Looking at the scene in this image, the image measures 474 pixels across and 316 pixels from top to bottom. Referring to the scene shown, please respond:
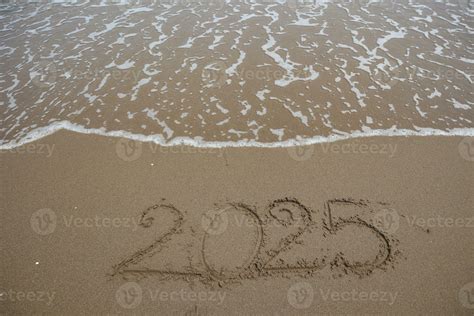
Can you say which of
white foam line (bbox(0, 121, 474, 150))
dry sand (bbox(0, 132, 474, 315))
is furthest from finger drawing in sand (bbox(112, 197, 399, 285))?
white foam line (bbox(0, 121, 474, 150))

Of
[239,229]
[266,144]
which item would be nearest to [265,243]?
[239,229]

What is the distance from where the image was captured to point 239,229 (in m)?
3.38

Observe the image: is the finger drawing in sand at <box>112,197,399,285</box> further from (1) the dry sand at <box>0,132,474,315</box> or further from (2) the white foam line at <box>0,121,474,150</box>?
(2) the white foam line at <box>0,121,474,150</box>

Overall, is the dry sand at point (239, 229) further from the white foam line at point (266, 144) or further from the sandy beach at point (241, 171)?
the white foam line at point (266, 144)

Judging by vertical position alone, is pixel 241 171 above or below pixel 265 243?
above

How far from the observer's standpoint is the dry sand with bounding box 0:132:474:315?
115 inches

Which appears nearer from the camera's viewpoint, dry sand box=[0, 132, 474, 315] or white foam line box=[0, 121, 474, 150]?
dry sand box=[0, 132, 474, 315]

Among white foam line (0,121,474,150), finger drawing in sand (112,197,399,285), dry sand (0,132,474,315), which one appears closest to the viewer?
dry sand (0,132,474,315)

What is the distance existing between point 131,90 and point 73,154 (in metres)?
1.68

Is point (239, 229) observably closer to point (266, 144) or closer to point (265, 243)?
point (265, 243)

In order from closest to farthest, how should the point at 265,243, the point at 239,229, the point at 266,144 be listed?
the point at 265,243
the point at 239,229
the point at 266,144

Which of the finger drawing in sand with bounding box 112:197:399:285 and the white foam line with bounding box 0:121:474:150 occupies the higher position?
the white foam line with bounding box 0:121:474:150

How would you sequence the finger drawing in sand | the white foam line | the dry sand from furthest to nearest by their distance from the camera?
the white foam line < the finger drawing in sand < the dry sand

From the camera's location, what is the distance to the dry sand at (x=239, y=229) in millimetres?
2912
